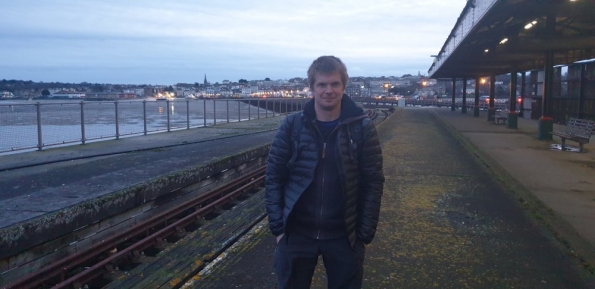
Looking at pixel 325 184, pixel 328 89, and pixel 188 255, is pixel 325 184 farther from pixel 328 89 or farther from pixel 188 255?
pixel 188 255

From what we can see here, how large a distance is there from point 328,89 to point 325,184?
58cm

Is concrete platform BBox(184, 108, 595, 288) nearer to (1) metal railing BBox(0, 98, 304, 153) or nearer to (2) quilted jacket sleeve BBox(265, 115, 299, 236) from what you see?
(2) quilted jacket sleeve BBox(265, 115, 299, 236)

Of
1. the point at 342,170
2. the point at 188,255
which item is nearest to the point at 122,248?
the point at 188,255

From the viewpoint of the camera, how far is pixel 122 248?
7.34 metres

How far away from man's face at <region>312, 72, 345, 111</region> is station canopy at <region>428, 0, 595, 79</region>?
9836mm

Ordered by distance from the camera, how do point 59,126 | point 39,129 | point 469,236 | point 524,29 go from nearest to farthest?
point 469,236 → point 39,129 → point 59,126 → point 524,29

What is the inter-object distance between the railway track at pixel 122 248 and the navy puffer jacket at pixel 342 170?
328cm

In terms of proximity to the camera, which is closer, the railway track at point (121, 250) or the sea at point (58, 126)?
the railway track at point (121, 250)

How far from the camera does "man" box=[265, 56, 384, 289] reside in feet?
10.2

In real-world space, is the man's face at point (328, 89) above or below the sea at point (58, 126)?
above

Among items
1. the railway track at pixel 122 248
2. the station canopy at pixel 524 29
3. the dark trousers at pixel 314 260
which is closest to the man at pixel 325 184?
the dark trousers at pixel 314 260

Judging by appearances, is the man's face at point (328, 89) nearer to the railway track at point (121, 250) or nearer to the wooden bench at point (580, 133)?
the railway track at point (121, 250)

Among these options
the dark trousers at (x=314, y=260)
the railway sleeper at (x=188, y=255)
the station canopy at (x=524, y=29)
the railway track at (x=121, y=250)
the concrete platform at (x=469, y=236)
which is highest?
the station canopy at (x=524, y=29)

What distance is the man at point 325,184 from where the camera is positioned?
3100 millimetres
